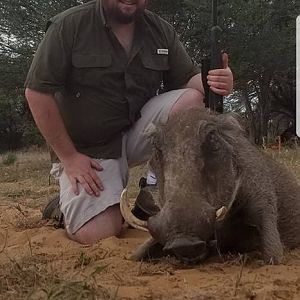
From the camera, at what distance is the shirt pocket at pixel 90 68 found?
454 cm

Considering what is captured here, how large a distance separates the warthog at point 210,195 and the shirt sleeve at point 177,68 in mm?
1380

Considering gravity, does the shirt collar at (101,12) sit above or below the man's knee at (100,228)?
above

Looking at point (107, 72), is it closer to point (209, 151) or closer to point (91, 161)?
point (91, 161)

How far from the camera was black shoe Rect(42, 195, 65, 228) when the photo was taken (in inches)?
192

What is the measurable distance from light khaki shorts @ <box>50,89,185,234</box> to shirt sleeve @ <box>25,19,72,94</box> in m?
0.64

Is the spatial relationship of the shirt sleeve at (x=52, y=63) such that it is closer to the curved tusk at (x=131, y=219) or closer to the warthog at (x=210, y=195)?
the warthog at (x=210, y=195)

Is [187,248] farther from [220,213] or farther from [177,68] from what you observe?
[177,68]

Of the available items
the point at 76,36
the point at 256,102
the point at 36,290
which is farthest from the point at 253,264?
the point at 256,102

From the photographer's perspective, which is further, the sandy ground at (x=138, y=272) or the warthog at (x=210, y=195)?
the warthog at (x=210, y=195)

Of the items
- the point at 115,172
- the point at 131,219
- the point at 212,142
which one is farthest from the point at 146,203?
the point at 212,142

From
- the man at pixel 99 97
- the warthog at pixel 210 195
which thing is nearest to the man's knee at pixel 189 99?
the man at pixel 99 97

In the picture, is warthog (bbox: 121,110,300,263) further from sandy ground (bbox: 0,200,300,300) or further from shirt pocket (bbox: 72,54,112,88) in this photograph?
shirt pocket (bbox: 72,54,112,88)

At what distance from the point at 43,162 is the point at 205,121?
37.6ft

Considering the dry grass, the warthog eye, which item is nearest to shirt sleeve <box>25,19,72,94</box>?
the warthog eye
